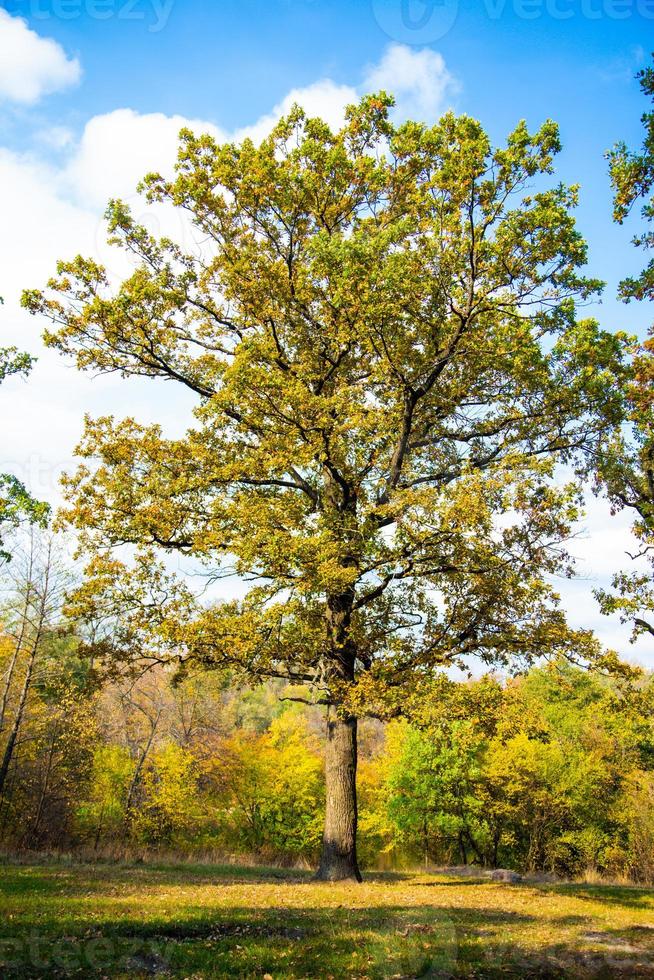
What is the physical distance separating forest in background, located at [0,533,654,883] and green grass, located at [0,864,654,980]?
1278 centimetres

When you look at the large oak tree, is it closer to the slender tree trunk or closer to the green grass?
the green grass

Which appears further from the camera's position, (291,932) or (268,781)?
(268,781)

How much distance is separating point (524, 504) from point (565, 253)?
207 inches

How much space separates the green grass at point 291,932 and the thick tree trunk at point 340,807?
189cm

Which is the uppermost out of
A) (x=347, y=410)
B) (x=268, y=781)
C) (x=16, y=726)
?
(x=347, y=410)

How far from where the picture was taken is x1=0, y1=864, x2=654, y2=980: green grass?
6.23 metres

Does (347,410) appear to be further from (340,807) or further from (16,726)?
(16,726)

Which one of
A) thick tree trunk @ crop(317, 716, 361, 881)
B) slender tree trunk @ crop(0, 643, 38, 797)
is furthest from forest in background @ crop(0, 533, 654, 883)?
thick tree trunk @ crop(317, 716, 361, 881)

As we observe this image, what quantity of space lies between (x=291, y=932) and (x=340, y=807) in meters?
7.78

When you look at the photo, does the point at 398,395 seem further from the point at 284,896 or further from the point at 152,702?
the point at 152,702

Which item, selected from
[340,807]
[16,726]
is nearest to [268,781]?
[16,726]

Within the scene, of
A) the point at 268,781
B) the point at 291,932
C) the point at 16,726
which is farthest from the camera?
the point at 268,781

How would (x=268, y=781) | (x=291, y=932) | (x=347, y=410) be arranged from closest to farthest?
(x=291, y=932) → (x=347, y=410) → (x=268, y=781)

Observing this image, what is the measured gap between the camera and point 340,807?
50.8ft
